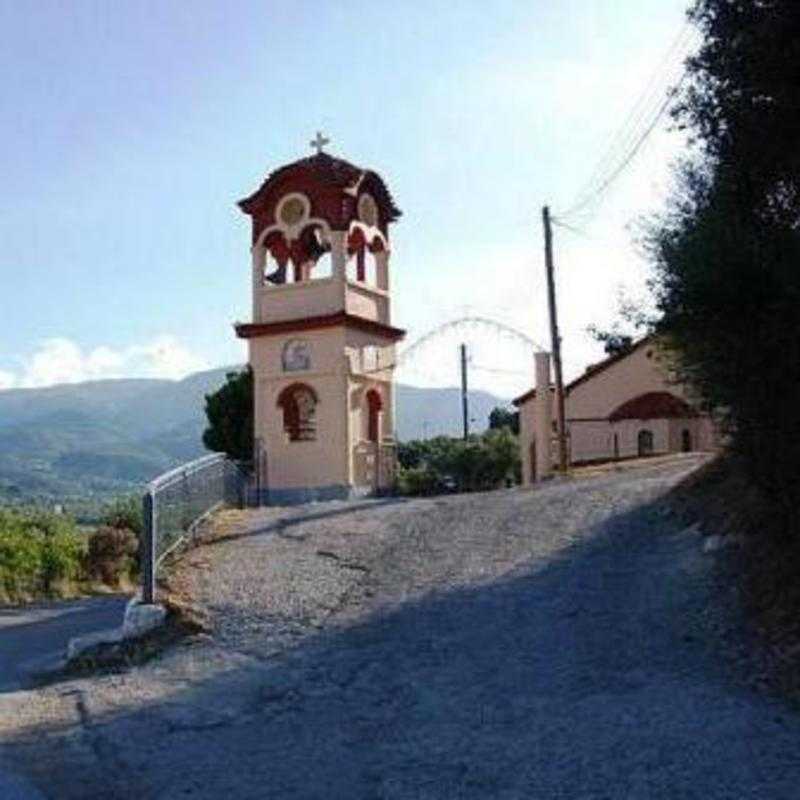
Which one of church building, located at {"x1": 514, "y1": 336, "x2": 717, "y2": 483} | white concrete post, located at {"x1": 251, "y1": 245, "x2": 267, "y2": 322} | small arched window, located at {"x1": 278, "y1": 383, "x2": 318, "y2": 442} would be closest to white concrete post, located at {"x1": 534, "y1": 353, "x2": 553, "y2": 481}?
church building, located at {"x1": 514, "y1": 336, "x2": 717, "y2": 483}

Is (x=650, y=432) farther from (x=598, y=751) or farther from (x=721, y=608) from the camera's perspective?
(x=598, y=751)

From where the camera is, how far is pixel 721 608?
37.6ft

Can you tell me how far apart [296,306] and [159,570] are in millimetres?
13230

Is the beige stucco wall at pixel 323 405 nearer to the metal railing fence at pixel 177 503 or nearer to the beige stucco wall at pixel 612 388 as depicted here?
the metal railing fence at pixel 177 503

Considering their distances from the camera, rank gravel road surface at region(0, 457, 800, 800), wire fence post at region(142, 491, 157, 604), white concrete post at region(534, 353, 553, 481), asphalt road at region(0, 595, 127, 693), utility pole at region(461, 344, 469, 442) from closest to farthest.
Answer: gravel road surface at region(0, 457, 800, 800) < asphalt road at region(0, 595, 127, 693) < wire fence post at region(142, 491, 157, 604) < white concrete post at region(534, 353, 553, 481) < utility pole at region(461, 344, 469, 442)

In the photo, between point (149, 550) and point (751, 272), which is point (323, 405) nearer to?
point (149, 550)

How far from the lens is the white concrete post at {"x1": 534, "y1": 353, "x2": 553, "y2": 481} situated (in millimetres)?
31797

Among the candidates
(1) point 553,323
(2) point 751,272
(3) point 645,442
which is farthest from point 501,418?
(2) point 751,272

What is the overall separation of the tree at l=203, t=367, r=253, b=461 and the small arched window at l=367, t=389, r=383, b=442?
438 inches

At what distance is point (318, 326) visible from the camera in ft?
92.4

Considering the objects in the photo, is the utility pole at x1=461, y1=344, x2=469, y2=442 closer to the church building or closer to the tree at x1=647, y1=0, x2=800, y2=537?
the church building

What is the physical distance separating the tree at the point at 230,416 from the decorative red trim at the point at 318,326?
10.9 m

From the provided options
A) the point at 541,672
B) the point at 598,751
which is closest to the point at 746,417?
the point at 541,672

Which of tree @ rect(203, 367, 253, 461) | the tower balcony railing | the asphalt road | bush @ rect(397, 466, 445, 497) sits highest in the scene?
the tower balcony railing
